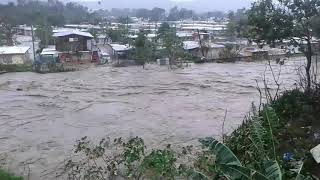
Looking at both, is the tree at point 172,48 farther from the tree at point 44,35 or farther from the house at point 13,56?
the tree at point 44,35

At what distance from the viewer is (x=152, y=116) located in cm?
1434

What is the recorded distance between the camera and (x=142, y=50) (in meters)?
30.2

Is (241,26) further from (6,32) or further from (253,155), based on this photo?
(6,32)

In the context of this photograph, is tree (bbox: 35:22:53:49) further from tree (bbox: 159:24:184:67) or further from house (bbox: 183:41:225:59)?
tree (bbox: 159:24:184:67)

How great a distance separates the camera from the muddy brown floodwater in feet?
36.0

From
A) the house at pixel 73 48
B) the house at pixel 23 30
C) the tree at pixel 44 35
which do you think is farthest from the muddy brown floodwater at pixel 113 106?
the house at pixel 23 30

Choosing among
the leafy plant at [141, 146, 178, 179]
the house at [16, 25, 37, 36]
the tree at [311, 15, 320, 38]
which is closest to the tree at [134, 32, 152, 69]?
the tree at [311, 15, 320, 38]

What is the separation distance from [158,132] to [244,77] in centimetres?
1202

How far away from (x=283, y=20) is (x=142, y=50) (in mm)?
21171

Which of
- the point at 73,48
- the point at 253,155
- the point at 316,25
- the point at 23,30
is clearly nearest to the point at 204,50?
the point at 73,48

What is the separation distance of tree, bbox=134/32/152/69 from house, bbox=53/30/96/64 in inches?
124

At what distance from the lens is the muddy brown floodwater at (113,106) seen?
10984mm

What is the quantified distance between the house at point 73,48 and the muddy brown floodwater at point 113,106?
3530 mm

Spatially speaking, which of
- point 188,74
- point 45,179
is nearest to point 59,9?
point 188,74
